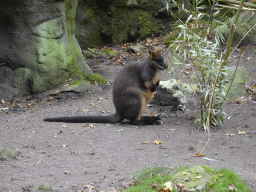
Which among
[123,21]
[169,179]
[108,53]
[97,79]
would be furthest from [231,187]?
[123,21]

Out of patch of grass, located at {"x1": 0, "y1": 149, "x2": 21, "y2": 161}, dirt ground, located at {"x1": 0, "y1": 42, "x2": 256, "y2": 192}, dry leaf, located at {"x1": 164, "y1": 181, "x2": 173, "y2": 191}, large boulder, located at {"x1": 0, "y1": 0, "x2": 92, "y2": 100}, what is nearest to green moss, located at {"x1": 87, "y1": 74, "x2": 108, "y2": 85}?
large boulder, located at {"x1": 0, "y1": 0, "x2": 92, "y2": 100}

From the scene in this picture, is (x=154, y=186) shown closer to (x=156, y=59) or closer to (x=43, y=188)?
(x=43, y=188)

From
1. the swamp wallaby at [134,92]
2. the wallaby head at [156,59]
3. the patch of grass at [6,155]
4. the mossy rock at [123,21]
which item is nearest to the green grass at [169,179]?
the patch of grass at [6,155]

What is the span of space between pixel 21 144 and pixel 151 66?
10.2ft

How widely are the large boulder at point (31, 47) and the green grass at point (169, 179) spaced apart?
584 cm

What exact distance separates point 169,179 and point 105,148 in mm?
1735

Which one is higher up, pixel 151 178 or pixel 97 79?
pixel 151 178

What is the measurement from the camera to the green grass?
12.0 ft

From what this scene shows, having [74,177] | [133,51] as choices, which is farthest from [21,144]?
[133,51]

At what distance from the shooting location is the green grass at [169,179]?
365 centimetres

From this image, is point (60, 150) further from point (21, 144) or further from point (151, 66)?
point (151, 66)

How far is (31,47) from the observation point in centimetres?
889

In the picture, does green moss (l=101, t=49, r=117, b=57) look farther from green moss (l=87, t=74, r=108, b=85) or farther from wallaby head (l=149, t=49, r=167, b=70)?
wallaby head (l=149, t=49, r=167, b=70)

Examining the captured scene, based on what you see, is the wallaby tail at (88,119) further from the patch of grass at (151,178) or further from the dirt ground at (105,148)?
the patch of grass at (151,178)
